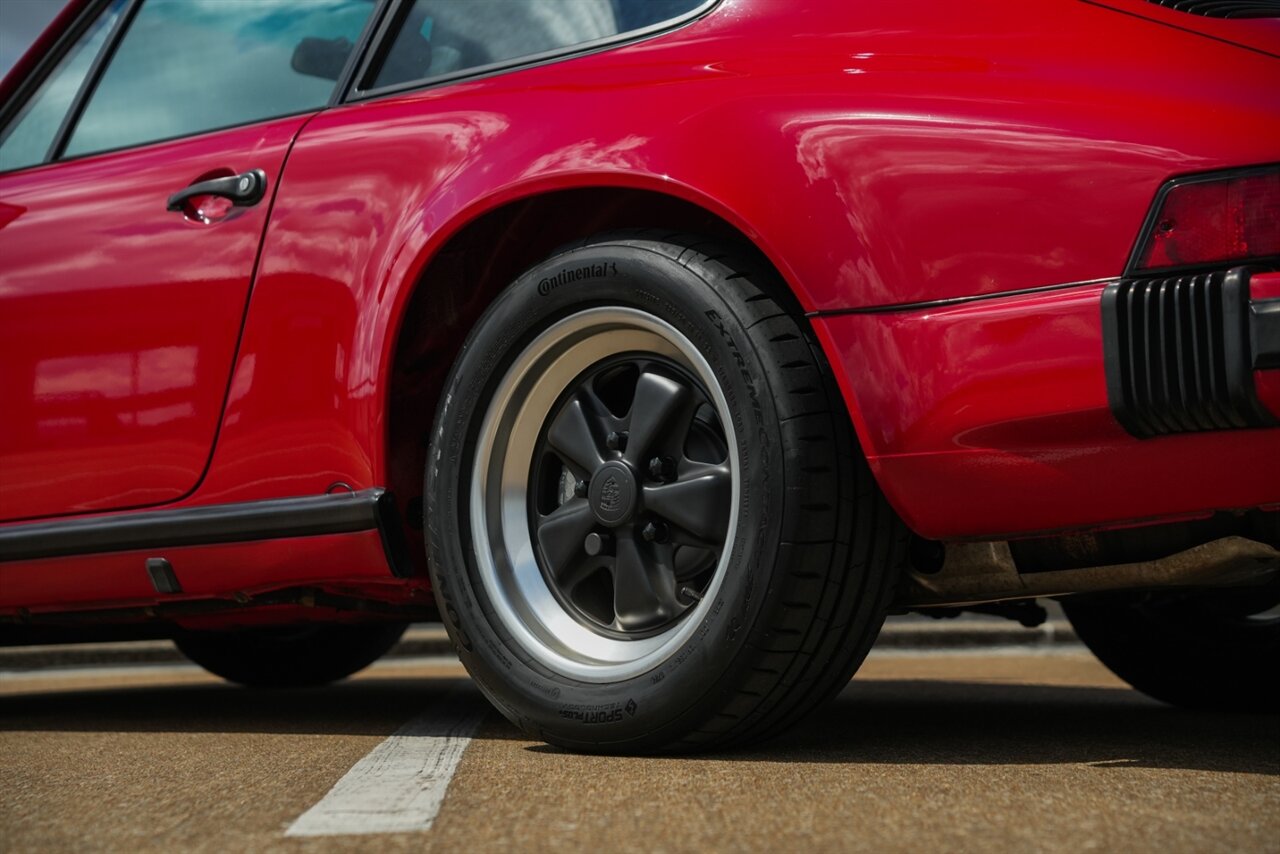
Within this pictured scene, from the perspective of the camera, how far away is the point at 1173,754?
281 centimetres

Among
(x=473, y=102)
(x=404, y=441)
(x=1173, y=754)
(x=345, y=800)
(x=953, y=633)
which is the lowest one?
(x=953, y=633)

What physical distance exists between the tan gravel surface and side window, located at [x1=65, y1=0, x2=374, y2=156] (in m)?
1.44

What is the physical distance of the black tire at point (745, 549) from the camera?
248cm

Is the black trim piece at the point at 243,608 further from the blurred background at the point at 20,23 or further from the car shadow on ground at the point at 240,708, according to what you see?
the blurred background at the point at 20,23

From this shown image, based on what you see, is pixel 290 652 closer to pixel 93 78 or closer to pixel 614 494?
pixel 93 78

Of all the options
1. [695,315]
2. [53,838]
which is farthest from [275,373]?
[53,838]

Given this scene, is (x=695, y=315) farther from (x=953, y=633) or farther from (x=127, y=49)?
(x=953, y=633)

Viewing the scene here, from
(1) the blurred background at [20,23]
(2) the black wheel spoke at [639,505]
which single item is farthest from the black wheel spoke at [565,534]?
(1) the blurred background at [20,23]

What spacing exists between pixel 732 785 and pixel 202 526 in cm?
143

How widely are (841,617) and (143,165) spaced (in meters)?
1.98

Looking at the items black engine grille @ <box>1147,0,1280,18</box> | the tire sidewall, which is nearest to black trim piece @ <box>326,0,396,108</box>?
the tire sidewall

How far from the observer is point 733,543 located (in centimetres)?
254

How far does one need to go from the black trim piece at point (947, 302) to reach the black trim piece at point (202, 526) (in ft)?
3.33

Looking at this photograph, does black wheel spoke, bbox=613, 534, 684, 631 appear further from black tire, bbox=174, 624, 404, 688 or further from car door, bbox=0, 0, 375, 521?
black tire, bbox=174, 624, 404, 688
